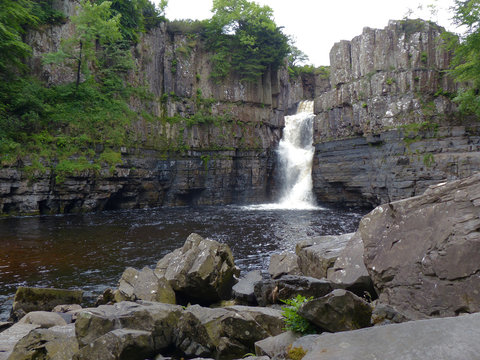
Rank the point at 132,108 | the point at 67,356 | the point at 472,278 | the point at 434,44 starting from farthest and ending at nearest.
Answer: the point at 132,108 < the point at 434,44 < the point at 67,356 < the point at 472,278

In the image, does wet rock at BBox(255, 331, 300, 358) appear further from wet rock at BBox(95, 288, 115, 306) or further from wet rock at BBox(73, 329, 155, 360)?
wet rock at BBox(95, 288, 115, 306)

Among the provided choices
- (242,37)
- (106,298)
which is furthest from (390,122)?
(106,298)

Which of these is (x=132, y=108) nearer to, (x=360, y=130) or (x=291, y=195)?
(x=291, y=195)

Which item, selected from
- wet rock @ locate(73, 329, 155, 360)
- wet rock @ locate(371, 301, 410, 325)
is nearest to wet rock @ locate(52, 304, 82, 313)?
wet rock @ locate(73, 329, 155, 360)

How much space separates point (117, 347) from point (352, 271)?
177 inches

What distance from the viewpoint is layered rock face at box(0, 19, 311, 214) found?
2864cm

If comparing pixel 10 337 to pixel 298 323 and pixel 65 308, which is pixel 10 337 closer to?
pixel 65 308

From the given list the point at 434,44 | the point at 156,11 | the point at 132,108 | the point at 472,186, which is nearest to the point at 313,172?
the point at 434,44

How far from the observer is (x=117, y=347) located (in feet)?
15.0

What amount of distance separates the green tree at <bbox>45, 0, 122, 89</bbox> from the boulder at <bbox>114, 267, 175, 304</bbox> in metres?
25.4

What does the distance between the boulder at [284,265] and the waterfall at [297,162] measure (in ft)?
80.0

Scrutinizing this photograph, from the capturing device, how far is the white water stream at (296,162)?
3547 centimetres

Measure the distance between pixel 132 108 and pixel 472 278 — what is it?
32.9 m

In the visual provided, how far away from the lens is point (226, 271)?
328 inches
